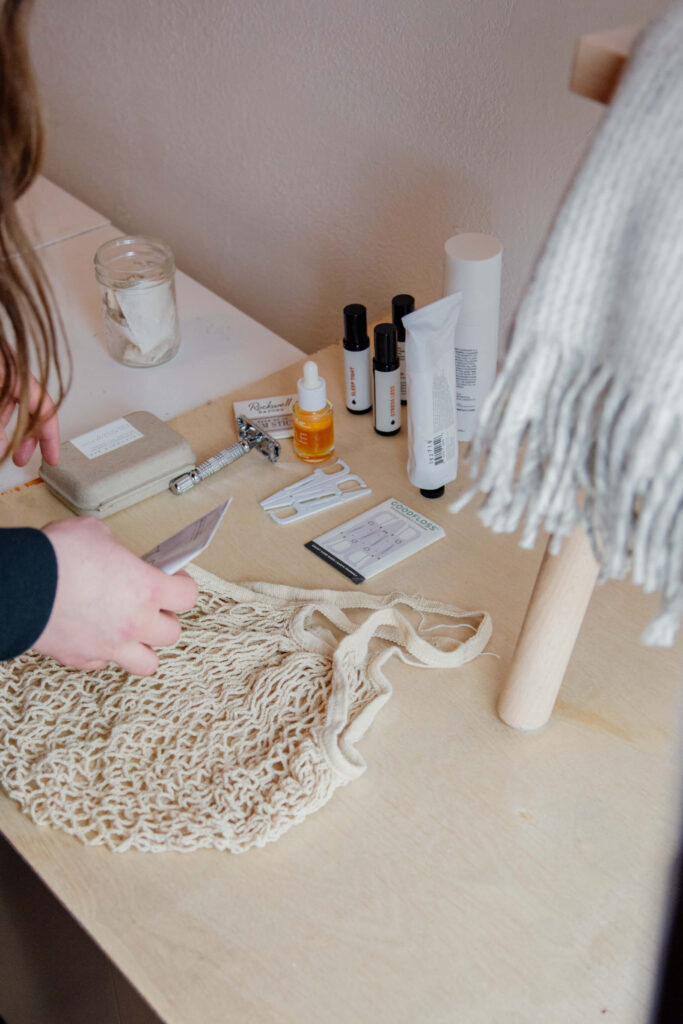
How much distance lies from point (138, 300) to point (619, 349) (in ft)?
2.16

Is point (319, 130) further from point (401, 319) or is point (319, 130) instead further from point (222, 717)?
point (222, 717)

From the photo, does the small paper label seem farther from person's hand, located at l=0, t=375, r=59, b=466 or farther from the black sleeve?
the black sleeve

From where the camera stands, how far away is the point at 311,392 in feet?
2.72

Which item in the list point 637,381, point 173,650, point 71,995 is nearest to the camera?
point 637,381

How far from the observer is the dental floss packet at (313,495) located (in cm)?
82

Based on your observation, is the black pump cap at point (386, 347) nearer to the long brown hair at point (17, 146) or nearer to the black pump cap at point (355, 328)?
the black pump cap at point (355, 328)

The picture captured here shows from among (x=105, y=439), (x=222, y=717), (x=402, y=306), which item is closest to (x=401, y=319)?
(x=402, y=306)

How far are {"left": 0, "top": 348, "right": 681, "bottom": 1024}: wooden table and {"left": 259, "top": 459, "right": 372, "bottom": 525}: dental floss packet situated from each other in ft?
0.62

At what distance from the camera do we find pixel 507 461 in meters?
0.46

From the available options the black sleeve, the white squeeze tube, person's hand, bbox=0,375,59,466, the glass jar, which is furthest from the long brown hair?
the glass jar

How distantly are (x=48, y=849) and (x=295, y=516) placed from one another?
0.34 meters

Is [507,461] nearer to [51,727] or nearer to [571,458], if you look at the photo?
[571,458]

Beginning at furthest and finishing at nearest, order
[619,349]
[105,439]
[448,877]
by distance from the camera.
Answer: [105,439]
[448,877]
[619,349]

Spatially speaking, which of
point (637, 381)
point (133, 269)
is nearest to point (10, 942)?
point (133, 269)
